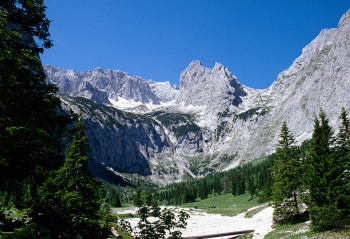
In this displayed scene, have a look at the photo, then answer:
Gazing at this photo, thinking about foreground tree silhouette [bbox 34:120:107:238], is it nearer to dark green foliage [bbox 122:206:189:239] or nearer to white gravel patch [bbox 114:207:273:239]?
dark green foliage [bbox 122:206:189:239]

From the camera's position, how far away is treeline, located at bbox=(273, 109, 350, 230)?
28.0m

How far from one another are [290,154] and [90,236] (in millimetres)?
32842

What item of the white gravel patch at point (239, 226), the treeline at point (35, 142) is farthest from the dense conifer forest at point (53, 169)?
the white gravel patch at point (239, 226)

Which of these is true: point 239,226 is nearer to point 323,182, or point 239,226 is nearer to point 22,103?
point 323,182

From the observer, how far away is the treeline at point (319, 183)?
91.9 ft

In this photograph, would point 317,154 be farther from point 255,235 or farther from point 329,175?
point 255,235

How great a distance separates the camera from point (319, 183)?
30484 millimetres

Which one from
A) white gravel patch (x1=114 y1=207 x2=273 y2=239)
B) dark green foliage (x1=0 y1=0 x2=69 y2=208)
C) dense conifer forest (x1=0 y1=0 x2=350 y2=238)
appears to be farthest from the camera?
white gravel patch (x1=114 y1=207 x2=273 y2=239)

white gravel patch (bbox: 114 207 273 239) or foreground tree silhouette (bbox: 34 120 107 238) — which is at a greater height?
foreground tree silhouette (bbox: 34 120 107 238)

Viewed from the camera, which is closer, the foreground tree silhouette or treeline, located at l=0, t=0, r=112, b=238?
treeline, located at l=0, t=0, r=112, b=238

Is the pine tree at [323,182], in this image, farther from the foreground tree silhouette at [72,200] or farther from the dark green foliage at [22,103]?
the dark green foliage at [22,103]

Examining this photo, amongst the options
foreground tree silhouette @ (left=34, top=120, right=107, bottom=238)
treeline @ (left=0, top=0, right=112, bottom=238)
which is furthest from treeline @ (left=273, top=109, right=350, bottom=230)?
treeline @ (left=0, top=0, right=112, bottom=238)

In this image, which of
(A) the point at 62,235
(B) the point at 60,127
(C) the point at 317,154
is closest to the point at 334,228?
(C) the point at 317,154

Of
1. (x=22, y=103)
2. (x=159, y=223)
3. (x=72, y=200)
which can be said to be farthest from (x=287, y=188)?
(x=22, y=103)
